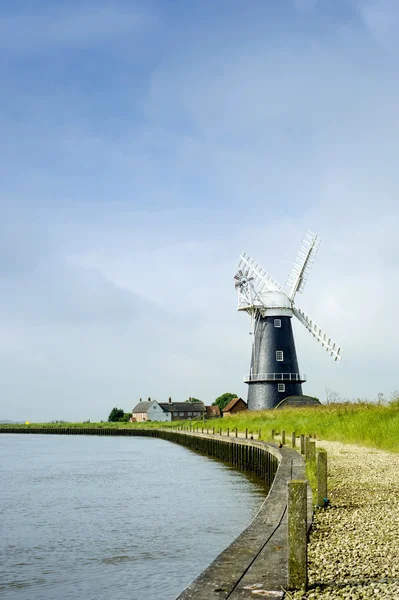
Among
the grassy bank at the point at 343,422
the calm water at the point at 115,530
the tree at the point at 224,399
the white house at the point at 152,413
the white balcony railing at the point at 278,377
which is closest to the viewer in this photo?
the calm water at the point at 115,530

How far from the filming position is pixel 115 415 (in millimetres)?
126500

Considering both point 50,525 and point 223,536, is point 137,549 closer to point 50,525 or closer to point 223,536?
point 223,536

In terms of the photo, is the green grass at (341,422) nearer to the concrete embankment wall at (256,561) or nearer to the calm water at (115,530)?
the calm water at (115,530)

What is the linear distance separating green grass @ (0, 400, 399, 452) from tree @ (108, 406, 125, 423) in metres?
79.2

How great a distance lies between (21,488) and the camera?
2598 cm

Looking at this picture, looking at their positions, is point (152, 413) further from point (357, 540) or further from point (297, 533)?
point (297, 533)

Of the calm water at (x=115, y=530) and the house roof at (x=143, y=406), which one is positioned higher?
the house roof at (x=143, y=406)

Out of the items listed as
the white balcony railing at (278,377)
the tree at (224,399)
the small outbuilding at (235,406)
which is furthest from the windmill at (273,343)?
the tree at (224,399)

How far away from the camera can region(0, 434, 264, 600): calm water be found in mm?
11305

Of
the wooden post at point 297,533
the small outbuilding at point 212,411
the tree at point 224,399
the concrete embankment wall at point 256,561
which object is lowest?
the concrete embankment wall at point 256,561

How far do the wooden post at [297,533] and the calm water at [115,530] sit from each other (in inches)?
176

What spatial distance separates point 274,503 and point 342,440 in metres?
18.1

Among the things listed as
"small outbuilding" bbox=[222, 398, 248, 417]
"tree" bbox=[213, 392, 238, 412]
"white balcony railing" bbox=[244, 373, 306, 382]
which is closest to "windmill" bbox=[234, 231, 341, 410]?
"white balcony railing" bbox=[244, 373, 306, 382]

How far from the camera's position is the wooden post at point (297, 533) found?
624cm
